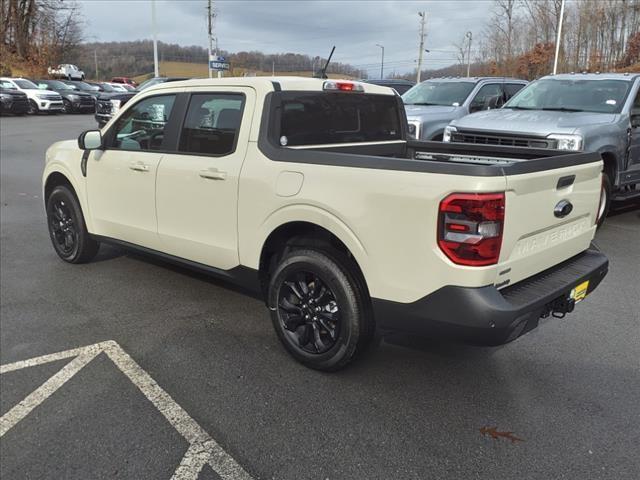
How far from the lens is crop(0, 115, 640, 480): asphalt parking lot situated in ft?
8.78

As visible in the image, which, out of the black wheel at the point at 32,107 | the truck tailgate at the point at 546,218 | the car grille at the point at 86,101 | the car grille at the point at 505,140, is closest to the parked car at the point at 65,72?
the car grille at the point at 86,101

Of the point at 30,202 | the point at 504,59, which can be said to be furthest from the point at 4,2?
the point at 30,202

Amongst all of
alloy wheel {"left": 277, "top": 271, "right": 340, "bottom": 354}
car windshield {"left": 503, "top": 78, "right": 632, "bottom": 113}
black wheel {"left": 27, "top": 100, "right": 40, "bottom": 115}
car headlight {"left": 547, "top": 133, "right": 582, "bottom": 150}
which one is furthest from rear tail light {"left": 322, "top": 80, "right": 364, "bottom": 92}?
black wheel {"left": 27, "top": 100, "right": 40, "bottom": 115}

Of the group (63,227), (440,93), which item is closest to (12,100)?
(440,93)

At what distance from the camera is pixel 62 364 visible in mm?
3609

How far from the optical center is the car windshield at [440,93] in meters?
11.1

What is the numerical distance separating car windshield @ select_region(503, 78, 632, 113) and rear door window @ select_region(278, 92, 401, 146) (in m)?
4.23

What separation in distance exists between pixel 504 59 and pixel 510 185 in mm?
48027

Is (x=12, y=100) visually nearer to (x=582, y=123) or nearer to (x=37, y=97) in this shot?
(x=37, y=97)

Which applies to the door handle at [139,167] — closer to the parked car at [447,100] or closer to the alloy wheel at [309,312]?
the alloy wheel at [309,312]

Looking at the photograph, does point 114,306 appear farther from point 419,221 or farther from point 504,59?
point 504,59

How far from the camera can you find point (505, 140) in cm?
714

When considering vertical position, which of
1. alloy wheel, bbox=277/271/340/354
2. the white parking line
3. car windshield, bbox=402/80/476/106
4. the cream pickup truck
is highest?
car windshield, bbox=402/80/476/106

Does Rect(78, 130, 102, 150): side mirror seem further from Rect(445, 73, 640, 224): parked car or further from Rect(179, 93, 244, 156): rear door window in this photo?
Rect(445, 73, 640, 224): parked car
